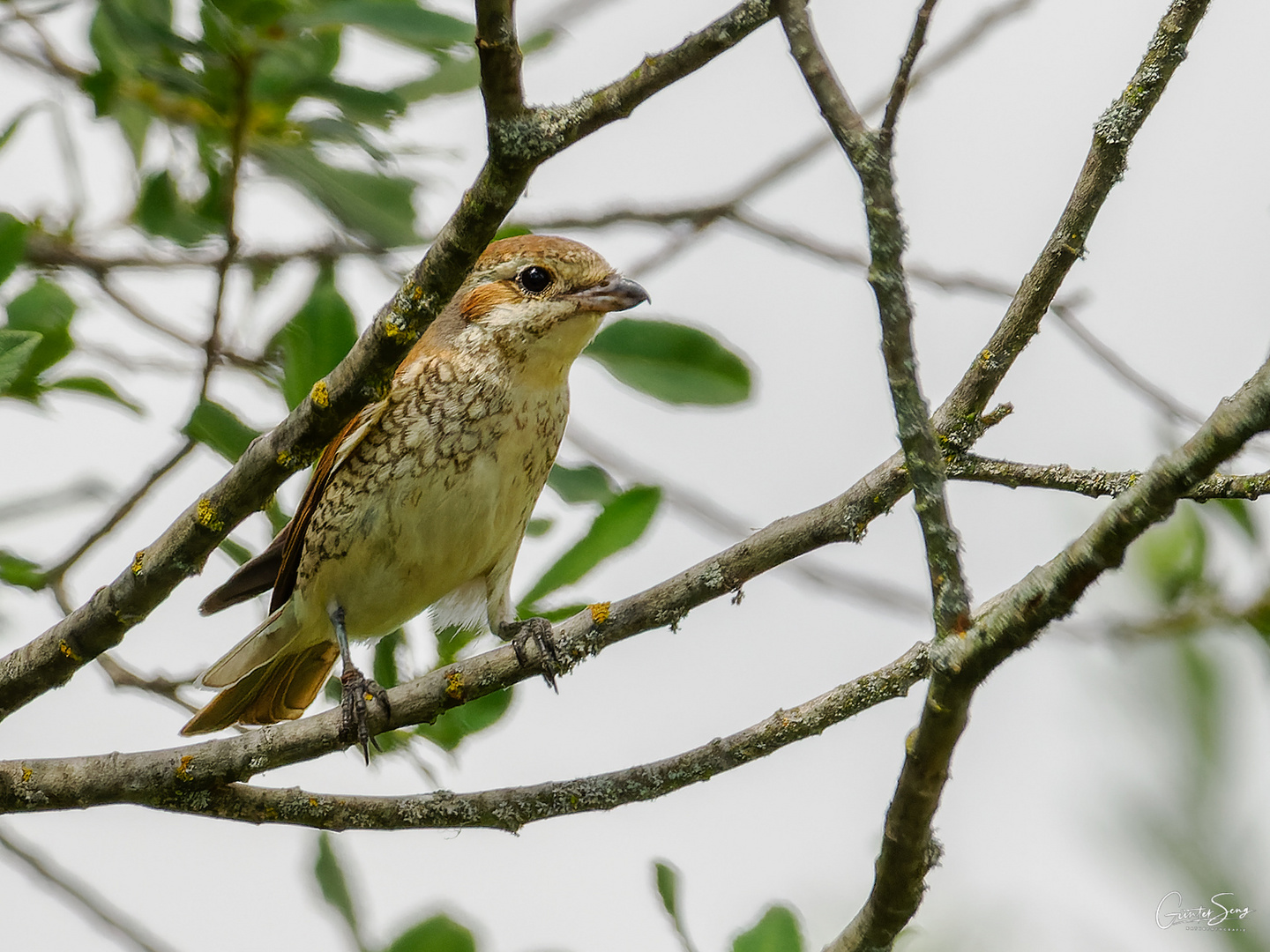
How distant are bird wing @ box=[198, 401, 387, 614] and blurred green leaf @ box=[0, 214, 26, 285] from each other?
46.4 inches

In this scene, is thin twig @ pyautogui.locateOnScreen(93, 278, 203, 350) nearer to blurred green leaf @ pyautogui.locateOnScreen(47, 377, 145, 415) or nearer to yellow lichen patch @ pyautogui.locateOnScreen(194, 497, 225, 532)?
blurred green leaf @ pyautogui.locateOnScreen(47, 377, 145, 415)

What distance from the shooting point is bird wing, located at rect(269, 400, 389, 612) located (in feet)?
14.5

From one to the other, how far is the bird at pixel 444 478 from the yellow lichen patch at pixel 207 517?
1.28 metres

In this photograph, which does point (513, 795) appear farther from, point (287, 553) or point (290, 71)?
point (290, 71)

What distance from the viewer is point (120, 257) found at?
4754 mm

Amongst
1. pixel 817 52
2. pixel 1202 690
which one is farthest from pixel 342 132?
pixel 1202 690

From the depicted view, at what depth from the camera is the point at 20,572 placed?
12.4 ft

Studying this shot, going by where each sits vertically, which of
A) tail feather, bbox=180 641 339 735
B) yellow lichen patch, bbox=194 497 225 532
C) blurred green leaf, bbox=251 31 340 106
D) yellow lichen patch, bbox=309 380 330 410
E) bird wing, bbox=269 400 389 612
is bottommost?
yellow lichen patch, bbox=194 497 225 532

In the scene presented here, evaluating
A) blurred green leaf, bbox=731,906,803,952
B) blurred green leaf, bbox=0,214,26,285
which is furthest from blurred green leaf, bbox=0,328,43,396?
blurred green leaf, bbox=731,906,803,952

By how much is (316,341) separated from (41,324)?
712 millimetres

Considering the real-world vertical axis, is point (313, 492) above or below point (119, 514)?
above

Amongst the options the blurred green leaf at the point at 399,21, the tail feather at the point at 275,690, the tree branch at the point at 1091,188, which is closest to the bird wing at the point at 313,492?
the tail feather at the point at 275,690

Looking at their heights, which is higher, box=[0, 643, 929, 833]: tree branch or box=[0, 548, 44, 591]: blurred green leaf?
box=[0, 548, 44, 591]: blurred green leaf

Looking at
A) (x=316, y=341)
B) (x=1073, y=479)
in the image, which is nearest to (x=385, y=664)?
(x=316, y=341)
